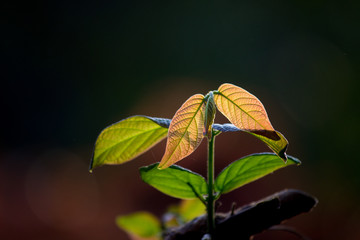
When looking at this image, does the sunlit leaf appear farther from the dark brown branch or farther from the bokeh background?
the bokeh background

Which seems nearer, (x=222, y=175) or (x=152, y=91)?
(x=222, y=175)

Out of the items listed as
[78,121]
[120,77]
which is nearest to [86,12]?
[120,77]

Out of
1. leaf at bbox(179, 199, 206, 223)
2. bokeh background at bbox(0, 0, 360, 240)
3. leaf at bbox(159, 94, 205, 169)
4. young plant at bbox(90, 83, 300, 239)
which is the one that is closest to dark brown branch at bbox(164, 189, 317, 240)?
young plant at bbox(90, 83, 300, 239)

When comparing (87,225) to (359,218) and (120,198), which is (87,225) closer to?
(120,198)

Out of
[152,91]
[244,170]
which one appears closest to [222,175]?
[244,170]

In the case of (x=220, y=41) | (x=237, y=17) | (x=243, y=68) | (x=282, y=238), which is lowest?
(x=282, y=238)

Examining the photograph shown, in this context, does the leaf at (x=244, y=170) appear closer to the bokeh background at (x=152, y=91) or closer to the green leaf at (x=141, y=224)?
the green leaf at (x=141, y=224)

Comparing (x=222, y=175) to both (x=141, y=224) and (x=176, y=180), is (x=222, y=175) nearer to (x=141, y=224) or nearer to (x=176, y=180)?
(x=176, y=180)
